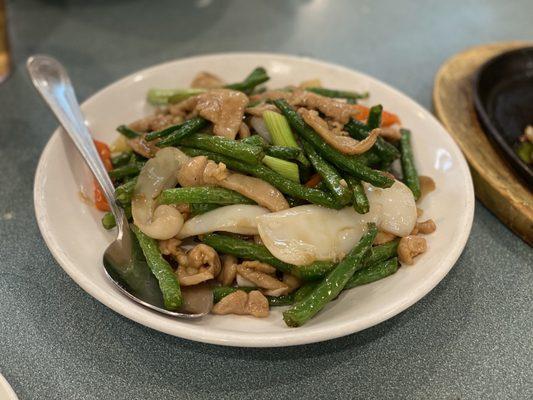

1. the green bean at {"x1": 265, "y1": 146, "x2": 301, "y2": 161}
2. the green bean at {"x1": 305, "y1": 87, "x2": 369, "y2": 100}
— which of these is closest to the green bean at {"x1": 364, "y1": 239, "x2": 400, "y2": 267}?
the green bean at {"x1": 265, "y1": 146, "x2": 301, "y2": 161}

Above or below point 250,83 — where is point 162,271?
below

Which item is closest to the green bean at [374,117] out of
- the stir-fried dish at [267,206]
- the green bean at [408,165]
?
the stir-fried dish at [267,206]

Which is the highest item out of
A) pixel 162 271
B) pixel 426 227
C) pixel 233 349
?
pixel 162 271

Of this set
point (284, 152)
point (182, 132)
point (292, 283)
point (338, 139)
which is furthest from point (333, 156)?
point (182, 132)

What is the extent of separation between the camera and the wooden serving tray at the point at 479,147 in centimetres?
219

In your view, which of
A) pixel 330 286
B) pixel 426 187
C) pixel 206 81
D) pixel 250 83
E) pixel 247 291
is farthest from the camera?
pixel 206 81

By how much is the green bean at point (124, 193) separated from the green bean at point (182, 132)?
0.21m

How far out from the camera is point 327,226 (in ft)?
5.87

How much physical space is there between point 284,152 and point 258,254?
1.31ft

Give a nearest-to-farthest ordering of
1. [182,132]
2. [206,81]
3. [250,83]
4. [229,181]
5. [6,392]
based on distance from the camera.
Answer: [6,392] → [229,181] → [182,132] → [250,83] → [206,81]

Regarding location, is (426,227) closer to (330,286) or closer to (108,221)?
(330,286)

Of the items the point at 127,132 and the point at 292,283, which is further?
the point at 127,132

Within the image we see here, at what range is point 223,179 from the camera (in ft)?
6.12

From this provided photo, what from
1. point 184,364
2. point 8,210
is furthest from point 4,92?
point 184,364
